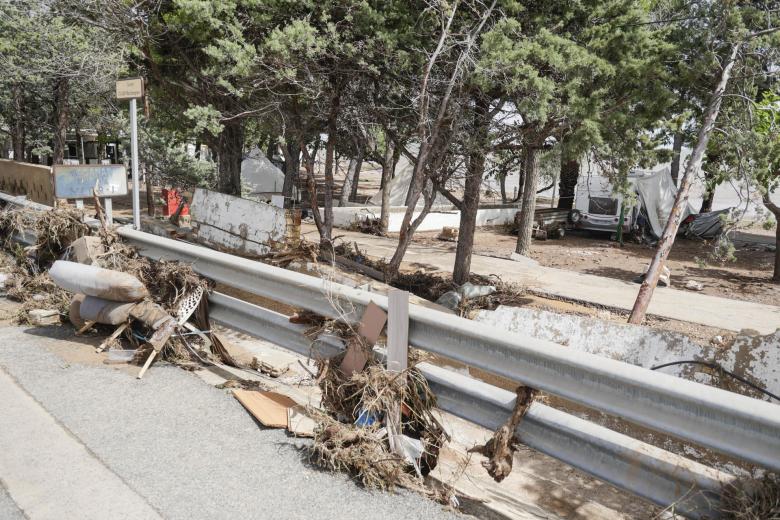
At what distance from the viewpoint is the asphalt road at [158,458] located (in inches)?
101

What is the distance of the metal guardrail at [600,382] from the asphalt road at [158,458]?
68cm

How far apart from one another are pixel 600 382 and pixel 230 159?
1552 cm

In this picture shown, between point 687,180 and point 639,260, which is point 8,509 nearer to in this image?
point 687,180

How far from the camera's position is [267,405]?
3.45 m

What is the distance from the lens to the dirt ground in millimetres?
17188

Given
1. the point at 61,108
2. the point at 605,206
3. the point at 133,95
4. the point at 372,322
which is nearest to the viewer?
the point at 372,322

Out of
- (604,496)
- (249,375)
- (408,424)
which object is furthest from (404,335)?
(604,496)

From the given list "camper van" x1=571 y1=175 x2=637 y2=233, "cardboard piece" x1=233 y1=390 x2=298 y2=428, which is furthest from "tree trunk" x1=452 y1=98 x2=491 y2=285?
"camper van" x1=571 y1=175 x2=637 y2=233

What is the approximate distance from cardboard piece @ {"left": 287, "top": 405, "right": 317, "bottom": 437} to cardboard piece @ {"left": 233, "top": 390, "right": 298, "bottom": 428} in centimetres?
5

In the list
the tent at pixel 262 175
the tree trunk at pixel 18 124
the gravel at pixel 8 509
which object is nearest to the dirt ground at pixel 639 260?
the gravel at pixel 8 509

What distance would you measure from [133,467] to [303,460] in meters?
0.75

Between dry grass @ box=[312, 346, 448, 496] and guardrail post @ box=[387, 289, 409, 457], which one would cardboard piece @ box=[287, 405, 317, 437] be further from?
guardrail post @ box=[387, 289, 409, 457]

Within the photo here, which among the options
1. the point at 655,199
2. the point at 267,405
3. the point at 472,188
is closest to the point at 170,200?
the point at 472,188

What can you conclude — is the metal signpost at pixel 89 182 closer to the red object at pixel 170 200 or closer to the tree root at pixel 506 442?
the tree root at pixel 506 442
